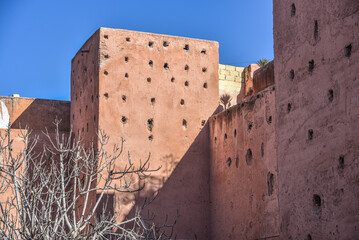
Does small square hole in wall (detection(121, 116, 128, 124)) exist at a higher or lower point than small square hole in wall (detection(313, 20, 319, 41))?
lower

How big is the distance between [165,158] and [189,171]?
0.67m

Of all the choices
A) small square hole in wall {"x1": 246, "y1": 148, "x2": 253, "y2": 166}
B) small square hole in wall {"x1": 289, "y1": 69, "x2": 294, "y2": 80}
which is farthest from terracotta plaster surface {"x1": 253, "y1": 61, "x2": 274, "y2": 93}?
small square hole in wall {"x1": 289, "y1": 69, "x2": 294, "y2": 80}

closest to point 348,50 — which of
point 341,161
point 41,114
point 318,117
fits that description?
point 318,117

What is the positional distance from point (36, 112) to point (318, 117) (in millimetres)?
10361

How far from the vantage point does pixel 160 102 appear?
14562 mm

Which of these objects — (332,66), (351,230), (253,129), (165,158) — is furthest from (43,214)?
(165,158)

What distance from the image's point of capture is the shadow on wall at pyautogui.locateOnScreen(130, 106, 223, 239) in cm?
1400

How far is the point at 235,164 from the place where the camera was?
1327 centimetres

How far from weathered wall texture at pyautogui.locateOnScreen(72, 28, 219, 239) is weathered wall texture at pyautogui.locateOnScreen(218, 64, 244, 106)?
2693mm

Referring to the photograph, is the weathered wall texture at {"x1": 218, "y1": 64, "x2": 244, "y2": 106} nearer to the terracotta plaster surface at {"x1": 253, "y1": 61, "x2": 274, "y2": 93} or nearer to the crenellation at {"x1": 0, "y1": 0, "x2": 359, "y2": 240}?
the crenellation at {"x1": 0, "y1": 0, "x2": 359, "y2": 240}

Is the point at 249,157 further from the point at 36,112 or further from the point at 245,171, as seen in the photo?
the point at 36,112

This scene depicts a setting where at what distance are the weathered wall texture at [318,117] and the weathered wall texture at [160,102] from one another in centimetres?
513

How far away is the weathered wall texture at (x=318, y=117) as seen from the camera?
7.90 m

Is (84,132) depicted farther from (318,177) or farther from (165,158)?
(318,177)
